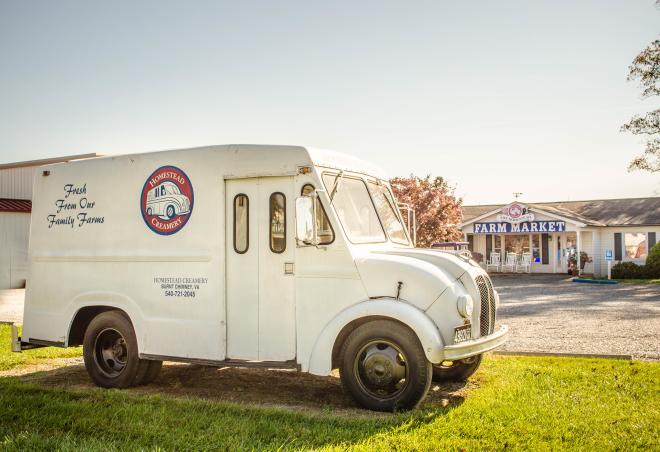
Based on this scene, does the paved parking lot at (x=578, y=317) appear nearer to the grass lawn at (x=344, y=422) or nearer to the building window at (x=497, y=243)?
the grass lawn at (x=344, y=422)

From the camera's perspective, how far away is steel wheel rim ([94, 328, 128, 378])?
8.02 metres

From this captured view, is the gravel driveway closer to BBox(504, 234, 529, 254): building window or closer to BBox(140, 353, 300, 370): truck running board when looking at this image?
BBox(140, 353, 300, 370): truck running board

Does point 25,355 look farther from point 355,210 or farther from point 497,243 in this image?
point 497,243

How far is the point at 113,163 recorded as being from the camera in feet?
26.8

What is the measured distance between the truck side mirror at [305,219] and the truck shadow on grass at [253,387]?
1776mm

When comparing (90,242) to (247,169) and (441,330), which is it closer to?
(247,169)

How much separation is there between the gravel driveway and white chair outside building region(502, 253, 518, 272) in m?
10.9

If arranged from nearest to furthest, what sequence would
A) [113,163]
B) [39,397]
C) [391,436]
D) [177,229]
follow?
1. [391,436]
2. [39,397]
3. [177,229]
4. [113,163]

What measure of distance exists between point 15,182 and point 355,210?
2609 cm

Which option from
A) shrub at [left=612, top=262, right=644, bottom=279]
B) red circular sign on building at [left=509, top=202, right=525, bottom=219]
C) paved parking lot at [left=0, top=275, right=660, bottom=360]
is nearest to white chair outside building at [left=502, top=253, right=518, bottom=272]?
red circular sign on building at [left=509, top=202, right=525, bottom=219]

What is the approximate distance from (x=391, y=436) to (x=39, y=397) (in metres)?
4.03

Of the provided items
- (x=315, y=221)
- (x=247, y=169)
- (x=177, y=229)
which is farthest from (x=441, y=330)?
(x=177, y=229)

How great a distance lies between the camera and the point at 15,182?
28.9 m

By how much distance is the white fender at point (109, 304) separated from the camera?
25.4ft
